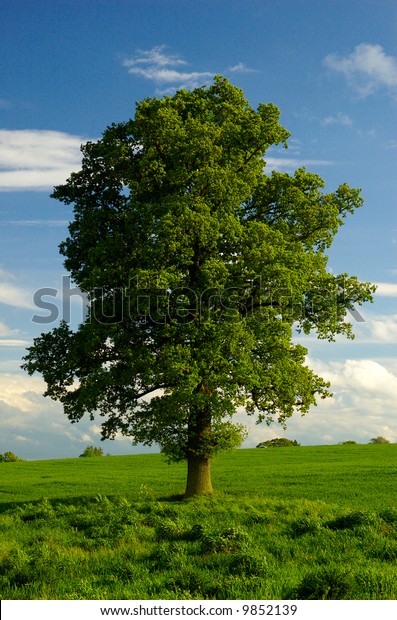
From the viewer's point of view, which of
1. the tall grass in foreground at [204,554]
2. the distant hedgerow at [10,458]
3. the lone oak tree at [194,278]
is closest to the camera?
the tall grass in foreground at [204,554]

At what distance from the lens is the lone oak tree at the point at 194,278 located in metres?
26.7

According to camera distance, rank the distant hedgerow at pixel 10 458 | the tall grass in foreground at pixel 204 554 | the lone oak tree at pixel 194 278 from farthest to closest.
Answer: the distant hedgerow at pixel 10 458
the lone oak tree at pixel 194 278
the tall grass in foreground at pixel 204 554

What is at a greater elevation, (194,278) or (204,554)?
(194,278)

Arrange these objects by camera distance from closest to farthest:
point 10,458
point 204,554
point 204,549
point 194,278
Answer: point 204,554, point 204,549, point 194,278, point 10,458

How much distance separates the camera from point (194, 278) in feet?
92.3

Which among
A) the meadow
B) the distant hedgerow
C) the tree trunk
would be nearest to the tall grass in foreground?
the meadow

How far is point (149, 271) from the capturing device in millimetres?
25609

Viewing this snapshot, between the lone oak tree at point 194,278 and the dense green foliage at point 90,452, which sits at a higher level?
the lone oak tree at point 194,278

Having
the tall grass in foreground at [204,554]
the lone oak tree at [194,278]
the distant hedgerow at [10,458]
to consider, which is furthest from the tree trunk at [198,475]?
the distant hedgerow at [10,458]

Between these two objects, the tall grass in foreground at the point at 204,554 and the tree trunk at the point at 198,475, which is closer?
the tall grass in foreground at the point at 204,554

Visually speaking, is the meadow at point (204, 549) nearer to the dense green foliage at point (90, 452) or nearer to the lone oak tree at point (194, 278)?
the lone oak tree at point (194, 278)

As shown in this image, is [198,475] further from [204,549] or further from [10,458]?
[10,458]

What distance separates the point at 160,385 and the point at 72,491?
14.5 m

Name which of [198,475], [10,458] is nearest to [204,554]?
[198,475]
